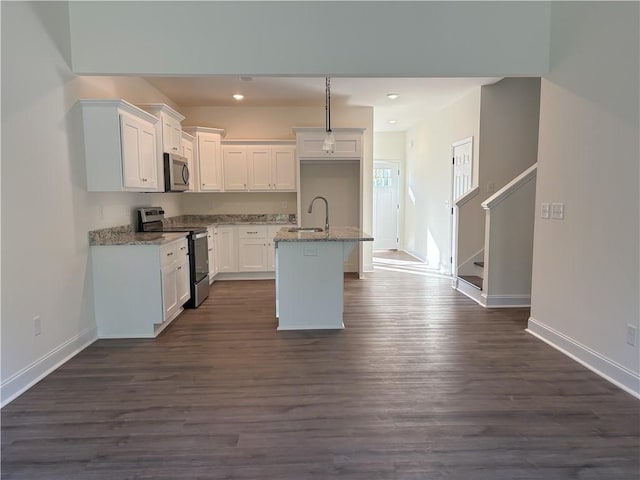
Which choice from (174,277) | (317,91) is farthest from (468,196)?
(174,277)

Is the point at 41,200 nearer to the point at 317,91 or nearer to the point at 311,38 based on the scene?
the point at 311,38

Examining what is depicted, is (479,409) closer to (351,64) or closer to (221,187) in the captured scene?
(351,64)

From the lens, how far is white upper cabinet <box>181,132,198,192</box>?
217 inches

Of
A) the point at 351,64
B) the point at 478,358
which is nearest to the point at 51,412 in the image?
the point at 478,358

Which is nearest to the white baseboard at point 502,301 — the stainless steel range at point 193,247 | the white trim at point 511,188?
the white trim at point 511,188

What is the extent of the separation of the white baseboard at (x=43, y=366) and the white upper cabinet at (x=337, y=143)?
12.4 ft

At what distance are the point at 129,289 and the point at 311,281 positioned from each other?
1.70 metres

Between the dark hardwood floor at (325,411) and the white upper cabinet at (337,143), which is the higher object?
the white upper cabinet at (337,143)

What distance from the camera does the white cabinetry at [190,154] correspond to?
18.1 feet

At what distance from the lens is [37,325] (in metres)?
2.87

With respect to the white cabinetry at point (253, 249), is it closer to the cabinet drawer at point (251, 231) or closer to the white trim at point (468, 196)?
the cabinet drawer at point (251, 231)

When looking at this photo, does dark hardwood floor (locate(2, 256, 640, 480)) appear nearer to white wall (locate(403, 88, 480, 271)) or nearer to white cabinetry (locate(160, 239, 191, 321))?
white cabinetry (locate(160, 239, 191, 321))

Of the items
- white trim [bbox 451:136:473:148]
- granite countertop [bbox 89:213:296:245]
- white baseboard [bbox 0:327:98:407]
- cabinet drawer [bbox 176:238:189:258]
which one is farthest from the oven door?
white trim [bbox 451:136:473:148]

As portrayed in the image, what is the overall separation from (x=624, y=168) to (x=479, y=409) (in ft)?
6.13
